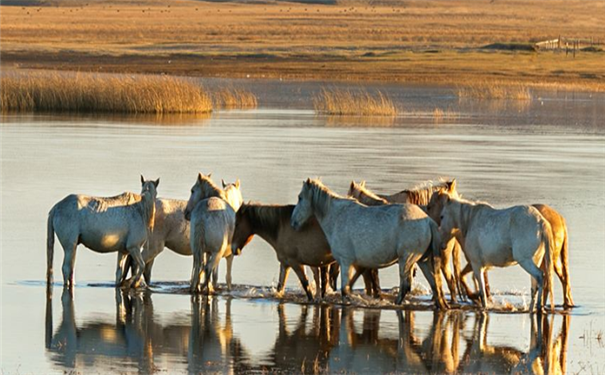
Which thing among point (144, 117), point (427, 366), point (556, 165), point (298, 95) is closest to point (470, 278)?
point (427, 366)

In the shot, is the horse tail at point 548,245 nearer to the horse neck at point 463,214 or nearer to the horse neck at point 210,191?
the horse neck at point 463,214

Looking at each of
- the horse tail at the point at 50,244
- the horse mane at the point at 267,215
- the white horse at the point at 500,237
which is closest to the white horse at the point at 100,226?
the horse tail at the point at 50,244

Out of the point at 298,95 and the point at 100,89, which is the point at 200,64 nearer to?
the point at 298,95

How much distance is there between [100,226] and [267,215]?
165 centimetres

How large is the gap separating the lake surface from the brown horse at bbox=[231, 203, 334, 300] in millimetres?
308

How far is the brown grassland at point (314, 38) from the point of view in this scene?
2420 inches

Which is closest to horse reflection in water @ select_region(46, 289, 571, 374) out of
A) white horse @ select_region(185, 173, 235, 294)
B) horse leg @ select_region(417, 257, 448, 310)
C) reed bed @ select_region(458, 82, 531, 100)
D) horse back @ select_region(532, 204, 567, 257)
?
horse leg @ select_region(417, 257, 448, 310)

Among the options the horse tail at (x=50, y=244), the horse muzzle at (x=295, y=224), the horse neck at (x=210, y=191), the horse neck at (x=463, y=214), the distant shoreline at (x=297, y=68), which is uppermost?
the distant shoreline at (x=297, y=68)

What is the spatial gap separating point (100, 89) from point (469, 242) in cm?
2697

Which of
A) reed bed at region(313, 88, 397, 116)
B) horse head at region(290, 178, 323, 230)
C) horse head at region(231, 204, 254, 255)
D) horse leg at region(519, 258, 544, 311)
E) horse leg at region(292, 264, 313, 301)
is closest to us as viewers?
horse leg at region(519, 258, 544, 311)

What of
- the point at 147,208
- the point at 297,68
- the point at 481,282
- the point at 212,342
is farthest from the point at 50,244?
the point at 297,68

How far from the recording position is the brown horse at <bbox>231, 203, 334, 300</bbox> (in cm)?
1237

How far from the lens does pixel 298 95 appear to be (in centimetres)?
4706

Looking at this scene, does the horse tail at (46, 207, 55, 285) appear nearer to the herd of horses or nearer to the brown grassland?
the herd of horses
